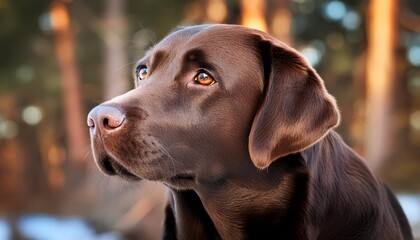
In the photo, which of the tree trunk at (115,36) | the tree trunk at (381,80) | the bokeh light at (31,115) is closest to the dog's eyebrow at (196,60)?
the tree trunk at (381,80)

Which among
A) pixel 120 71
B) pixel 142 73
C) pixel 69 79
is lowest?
pixel 69 79

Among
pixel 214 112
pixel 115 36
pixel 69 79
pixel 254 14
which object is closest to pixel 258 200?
pixel 214 112

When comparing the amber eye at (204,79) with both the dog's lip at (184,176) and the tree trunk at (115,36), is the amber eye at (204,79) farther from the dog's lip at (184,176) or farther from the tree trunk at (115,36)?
the tree trunk at (115,36)

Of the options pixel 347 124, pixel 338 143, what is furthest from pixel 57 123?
pixel 338 143

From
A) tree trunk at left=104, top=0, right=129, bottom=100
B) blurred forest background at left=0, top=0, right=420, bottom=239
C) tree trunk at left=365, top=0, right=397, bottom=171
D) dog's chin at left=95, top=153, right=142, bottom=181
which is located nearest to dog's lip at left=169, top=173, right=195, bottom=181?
dog's chin at left=95, top=153, right=142, bottom=181

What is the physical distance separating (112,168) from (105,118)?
307 mm

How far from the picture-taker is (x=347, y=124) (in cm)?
2945

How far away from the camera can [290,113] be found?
116 inches

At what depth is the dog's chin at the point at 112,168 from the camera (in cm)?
294

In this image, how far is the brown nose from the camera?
277 centimetres

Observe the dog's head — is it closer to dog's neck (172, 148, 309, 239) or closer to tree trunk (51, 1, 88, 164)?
dog's neck (172, 148, 309, 239)

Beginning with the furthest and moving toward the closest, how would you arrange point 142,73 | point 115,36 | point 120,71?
point 115,36, point 120,71, point 142,73

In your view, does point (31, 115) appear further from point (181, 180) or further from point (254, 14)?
point (181, 180)

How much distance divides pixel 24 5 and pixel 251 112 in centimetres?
2034
